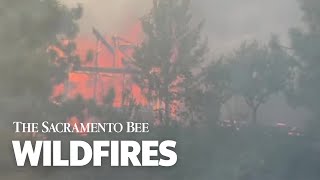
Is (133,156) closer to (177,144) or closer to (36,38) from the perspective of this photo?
(177,144)

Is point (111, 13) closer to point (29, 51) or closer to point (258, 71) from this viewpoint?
point (29, 51)

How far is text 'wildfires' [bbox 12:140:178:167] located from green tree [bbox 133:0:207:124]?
0.25 meters

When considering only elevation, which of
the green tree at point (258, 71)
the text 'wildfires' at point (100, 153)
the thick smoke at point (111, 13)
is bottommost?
the text 'wildfires' at point (100, 153)

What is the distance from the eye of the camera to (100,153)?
3682mm

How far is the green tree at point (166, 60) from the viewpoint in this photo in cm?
371

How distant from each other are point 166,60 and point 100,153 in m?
0.90

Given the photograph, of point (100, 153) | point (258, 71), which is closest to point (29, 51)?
point (100, 153)

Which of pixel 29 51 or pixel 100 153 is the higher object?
pixel 29 51

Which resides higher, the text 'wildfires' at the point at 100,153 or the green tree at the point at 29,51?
the green tree at the point at 29,51

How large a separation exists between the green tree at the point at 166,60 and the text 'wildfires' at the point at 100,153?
9.8 inches

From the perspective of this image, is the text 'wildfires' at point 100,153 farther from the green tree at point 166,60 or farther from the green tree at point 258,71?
the green tree at point 258,71

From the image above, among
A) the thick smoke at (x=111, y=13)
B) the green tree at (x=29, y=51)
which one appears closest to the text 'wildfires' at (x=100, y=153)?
the green tree at (x=29, y=51)

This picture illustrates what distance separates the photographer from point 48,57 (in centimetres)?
369

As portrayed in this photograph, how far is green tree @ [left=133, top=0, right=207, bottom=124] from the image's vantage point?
3.71 metres
